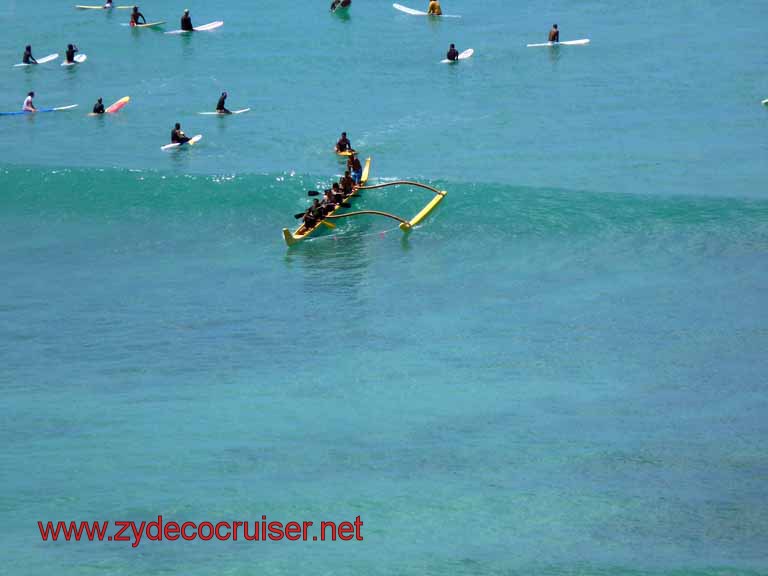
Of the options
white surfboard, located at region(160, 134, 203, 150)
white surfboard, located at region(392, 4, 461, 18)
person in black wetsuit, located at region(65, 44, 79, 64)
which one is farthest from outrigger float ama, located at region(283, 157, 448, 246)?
white surfboard, located at region(392, 4, 461, 18)

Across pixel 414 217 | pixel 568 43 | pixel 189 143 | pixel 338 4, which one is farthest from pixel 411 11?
pixel 414 217

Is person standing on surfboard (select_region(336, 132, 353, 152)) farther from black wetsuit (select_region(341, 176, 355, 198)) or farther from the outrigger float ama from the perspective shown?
black wetsuit (select_region(341, 176, 355, 198))

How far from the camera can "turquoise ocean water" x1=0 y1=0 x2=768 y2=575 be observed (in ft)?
58.2

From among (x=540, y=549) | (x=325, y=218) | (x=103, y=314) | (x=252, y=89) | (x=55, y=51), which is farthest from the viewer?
(x=55, y=51)

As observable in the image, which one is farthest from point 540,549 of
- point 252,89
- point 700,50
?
point 700,50

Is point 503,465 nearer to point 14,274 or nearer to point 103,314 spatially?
point 103,314

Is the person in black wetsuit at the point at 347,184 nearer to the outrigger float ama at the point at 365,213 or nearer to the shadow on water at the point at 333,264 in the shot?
the outrigger float ama at the point at 365,213

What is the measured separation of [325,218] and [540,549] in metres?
15.8

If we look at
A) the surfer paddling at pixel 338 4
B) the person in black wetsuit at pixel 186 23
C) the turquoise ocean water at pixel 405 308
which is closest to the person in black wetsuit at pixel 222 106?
the turquoise ocean water at pixel 405 308

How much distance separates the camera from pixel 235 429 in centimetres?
2044

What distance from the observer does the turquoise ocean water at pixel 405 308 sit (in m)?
17.8

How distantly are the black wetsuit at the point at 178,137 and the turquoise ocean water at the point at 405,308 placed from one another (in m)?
0.87

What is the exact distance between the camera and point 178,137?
124ft

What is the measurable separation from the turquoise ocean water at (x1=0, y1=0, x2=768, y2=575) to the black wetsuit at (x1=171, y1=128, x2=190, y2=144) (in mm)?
866
